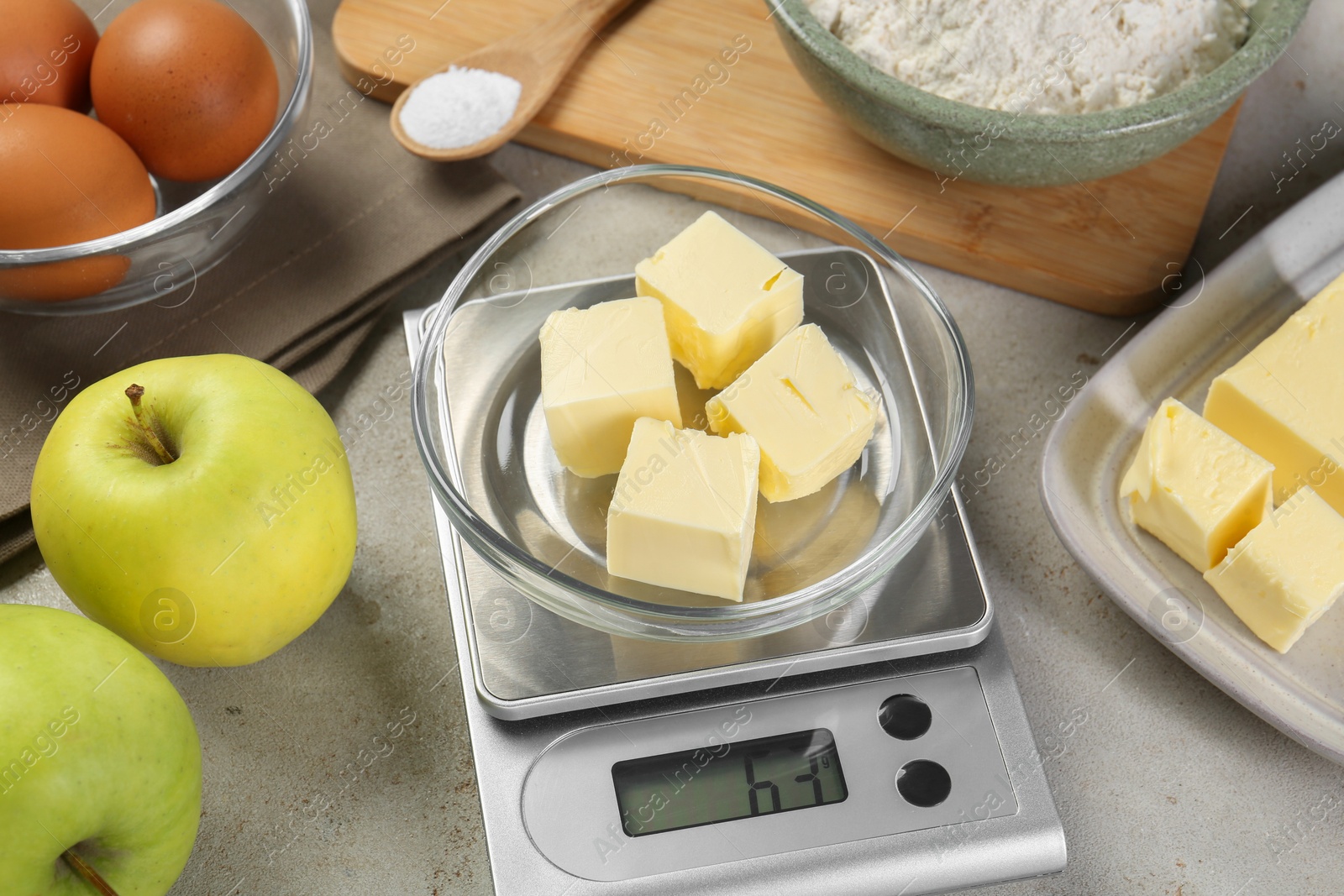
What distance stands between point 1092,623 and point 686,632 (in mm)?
388

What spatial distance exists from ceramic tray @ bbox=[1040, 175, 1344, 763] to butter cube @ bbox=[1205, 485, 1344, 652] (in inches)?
1.2

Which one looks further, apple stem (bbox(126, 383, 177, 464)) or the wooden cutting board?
the wooden cutting board

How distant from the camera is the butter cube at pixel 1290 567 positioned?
763 millimetres

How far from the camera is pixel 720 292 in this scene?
2.65 feet

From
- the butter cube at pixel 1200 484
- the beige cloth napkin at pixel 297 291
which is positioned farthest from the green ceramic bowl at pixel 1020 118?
the beige cloth napkin at pixel 297 291

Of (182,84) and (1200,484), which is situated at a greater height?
(182,84)

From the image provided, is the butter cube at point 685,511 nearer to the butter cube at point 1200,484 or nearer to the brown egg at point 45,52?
the butter cube at point 1200,484

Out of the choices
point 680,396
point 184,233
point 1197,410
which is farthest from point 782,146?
point 184,233

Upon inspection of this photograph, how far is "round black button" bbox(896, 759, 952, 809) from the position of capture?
28.9 inches

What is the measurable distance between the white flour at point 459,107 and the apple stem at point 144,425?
0.42 m

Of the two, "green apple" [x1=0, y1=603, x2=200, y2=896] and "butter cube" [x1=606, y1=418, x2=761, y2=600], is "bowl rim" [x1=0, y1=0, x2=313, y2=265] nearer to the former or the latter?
"green apple" [x1=0, y1=603, x2=200, y2=896]

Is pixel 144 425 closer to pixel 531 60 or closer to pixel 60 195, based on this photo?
pixel 60 195

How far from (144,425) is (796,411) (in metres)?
0.45

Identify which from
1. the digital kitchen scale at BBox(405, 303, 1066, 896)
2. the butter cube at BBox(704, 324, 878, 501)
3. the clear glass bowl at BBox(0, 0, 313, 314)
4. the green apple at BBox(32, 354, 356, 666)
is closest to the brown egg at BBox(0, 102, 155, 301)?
the clear glass bowl at BBox(0, 0, 313, 314)
